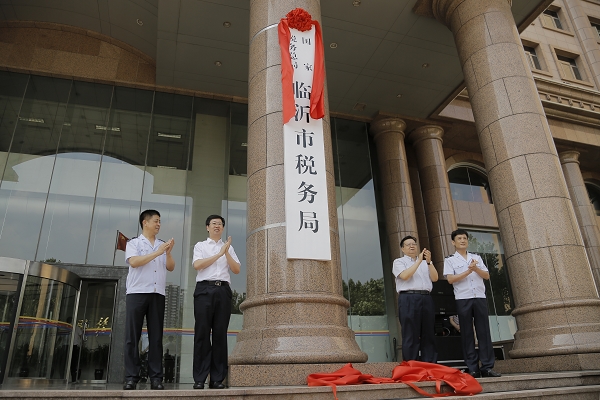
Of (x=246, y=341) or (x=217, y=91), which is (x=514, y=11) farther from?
(x=246, y=341)

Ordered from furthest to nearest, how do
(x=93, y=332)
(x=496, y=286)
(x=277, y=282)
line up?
(x=496, y=286) < (x=93, y=332) < (x=277, y=282)

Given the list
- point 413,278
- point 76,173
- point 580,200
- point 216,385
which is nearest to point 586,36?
point 580,200

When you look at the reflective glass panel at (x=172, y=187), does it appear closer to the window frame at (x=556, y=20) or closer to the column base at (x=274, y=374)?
the column base at (x=274, y=374)

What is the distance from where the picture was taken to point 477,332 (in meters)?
5.43

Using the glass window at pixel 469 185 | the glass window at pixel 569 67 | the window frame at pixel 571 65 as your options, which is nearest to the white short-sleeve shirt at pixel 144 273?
the glass window at pixel 469 185

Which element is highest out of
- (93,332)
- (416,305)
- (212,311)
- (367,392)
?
(93,332)

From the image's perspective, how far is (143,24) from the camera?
11.0 m

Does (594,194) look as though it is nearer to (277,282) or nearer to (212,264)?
(277,282)

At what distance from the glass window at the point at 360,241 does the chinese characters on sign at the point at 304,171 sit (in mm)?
6407

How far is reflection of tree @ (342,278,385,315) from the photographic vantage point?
11148 millimetres

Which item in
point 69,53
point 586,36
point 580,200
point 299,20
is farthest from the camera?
point 586,36

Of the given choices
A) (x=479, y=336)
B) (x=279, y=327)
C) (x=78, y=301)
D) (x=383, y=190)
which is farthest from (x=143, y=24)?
(x=479, y=336)

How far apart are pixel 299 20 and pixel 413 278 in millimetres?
3634

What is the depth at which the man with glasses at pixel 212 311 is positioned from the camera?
429 centimetres
